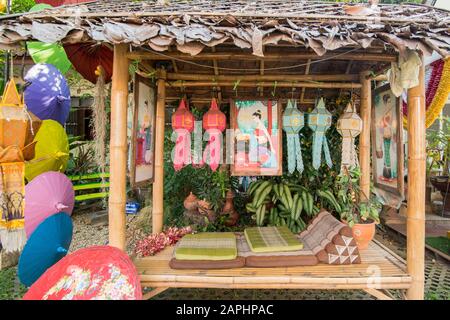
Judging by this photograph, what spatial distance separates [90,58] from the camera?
415 centimetres

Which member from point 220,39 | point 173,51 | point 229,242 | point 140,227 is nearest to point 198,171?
point 140,227

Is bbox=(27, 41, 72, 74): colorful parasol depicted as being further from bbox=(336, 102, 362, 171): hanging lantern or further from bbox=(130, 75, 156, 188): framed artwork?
bbox=(336, 102, 362, 171): hanging lantern

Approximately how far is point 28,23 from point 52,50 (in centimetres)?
271

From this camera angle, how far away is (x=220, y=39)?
2.81 metres

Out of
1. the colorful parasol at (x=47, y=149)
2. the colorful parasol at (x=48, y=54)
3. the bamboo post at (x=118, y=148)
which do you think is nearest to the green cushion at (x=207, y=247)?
the bamboo post at (x=118, y=148)

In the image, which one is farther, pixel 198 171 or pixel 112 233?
pixel 198 171

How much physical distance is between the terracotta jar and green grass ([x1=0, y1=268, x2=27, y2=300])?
12.6 feet

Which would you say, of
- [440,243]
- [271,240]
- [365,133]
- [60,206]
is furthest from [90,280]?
[440,243]

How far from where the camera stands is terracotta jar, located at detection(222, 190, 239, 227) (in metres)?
6.42

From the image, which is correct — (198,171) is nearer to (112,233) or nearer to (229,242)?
(229,242)

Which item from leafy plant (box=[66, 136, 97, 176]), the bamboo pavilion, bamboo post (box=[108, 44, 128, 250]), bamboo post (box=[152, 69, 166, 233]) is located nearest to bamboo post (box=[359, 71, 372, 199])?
the bamboo pavilion

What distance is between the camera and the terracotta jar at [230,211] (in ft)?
21.1

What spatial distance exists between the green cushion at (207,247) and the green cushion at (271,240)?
10.8 inches

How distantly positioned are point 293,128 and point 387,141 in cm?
133
